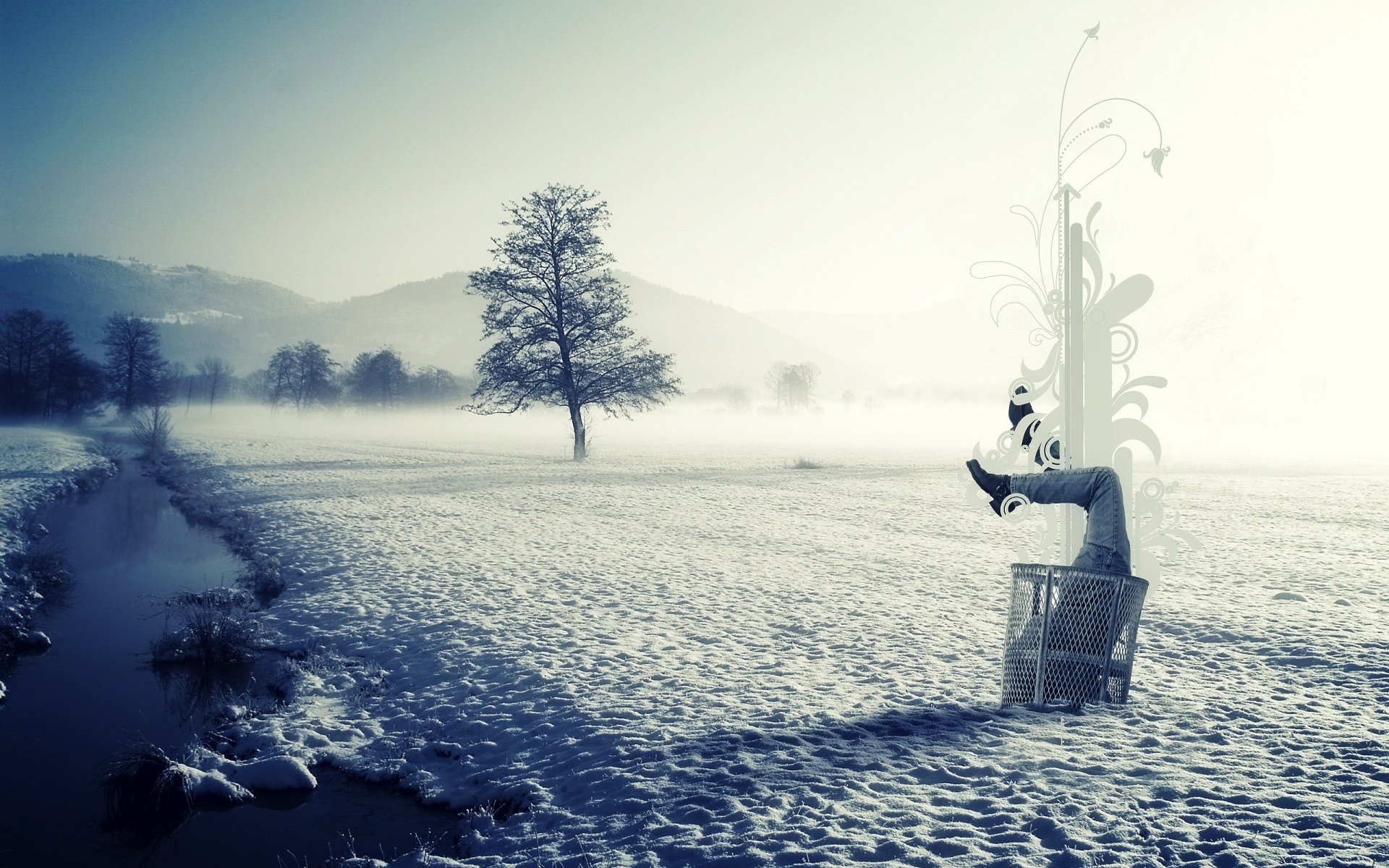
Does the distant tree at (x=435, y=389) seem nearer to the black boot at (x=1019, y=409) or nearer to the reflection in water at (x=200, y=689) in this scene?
the reflection in water at (x=200, y=689)

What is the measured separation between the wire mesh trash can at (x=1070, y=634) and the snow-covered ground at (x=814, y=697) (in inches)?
8.0

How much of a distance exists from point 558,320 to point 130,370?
192 ft

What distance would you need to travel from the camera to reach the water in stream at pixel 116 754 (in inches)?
211

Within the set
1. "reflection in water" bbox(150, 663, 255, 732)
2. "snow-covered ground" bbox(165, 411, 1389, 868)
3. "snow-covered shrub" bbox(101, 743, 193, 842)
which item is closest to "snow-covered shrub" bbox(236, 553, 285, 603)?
"snow-covered ground" bbox(165, 411, 1389, 868)

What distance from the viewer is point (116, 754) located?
634 centimetres

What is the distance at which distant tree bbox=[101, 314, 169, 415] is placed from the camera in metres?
71.1

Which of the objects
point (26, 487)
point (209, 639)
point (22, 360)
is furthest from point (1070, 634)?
point (22, 360)

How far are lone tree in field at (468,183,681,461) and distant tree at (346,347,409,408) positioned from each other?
7058 cm

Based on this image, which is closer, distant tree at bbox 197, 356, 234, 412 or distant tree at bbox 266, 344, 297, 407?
distant tree at bbox 266, 344, 297, 407

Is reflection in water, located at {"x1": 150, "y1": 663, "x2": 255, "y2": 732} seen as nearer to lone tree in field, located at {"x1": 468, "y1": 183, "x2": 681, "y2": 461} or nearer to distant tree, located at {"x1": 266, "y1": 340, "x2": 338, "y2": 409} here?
lone tree in field, located at {"x1": 468, "y1": 183, "x2": 681, "y2": 461}

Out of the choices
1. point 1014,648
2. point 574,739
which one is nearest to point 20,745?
point 574,739

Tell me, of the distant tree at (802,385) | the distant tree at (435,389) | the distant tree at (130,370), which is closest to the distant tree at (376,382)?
the distant tree at (435,389)

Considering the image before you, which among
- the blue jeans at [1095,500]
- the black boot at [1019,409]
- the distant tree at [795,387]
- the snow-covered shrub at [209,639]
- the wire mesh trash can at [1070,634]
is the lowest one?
the snow-covered shrub at [209,639]

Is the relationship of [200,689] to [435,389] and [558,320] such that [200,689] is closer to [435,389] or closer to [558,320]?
[558,320]
